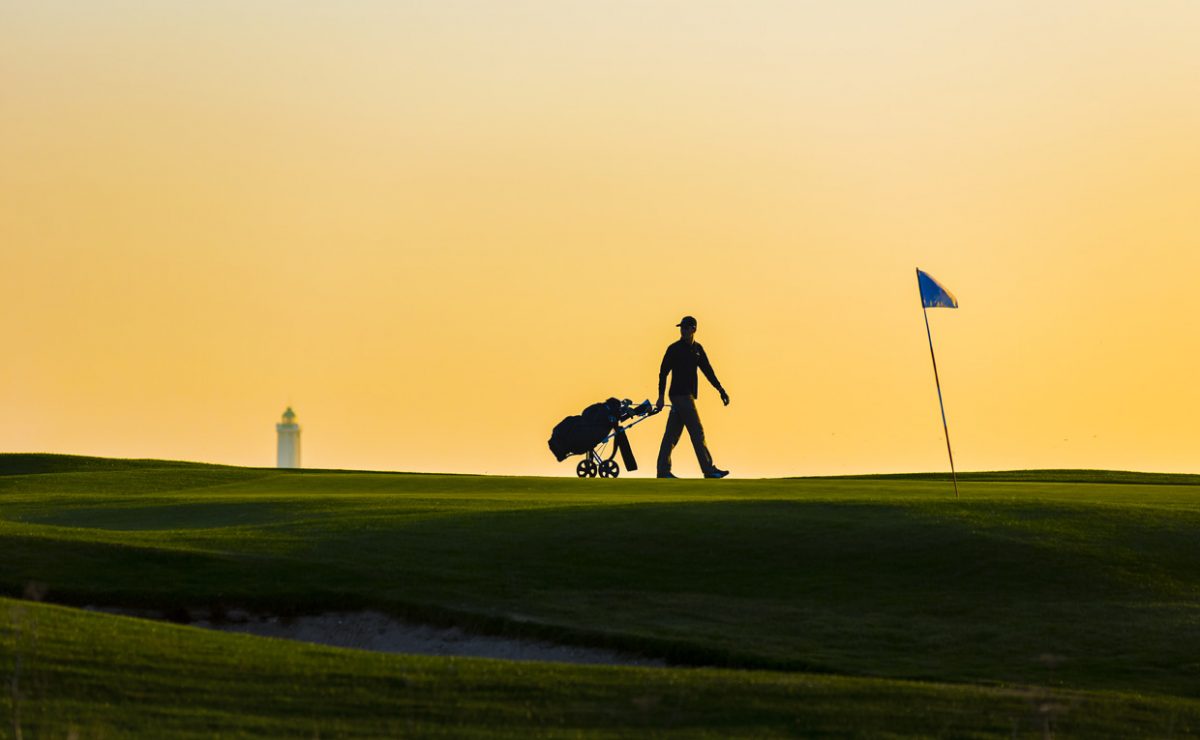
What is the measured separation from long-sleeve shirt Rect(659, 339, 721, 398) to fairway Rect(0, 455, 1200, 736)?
6909 mm

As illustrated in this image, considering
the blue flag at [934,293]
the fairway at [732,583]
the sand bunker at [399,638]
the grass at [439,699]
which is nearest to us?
the grass at [439,699]

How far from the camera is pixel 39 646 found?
20891 millimetres

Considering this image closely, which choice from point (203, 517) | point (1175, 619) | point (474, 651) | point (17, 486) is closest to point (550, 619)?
point (474, 651)

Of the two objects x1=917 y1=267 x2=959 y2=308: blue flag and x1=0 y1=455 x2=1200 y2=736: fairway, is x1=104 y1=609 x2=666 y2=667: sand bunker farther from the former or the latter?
x1=917 y1=267 x2=959 y2=308: blue flag

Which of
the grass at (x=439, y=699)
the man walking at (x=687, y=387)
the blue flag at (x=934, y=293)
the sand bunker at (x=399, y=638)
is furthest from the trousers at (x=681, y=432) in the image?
the grass at (x=439, y=699)

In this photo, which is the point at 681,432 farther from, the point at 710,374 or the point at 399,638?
the point at 399,638

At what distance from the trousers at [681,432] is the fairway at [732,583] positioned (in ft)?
21.9

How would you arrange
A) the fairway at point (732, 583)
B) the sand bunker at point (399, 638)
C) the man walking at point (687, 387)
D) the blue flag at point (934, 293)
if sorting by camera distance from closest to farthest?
1. the fairway at point (732, 583)
2. the sand bunker at point (399, 638)
3. the blue flag at point (934, 293)
4. the man walking at point (687, 387)

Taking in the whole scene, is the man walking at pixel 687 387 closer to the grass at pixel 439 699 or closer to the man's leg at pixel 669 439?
the man's leg at pixel 669 439

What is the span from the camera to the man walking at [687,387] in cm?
4609

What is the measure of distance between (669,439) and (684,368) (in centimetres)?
203

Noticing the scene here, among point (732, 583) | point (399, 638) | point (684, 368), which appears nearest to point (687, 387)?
point (684, 368)

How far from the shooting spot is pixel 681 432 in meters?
46.7

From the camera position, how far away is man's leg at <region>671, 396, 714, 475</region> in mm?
46094
